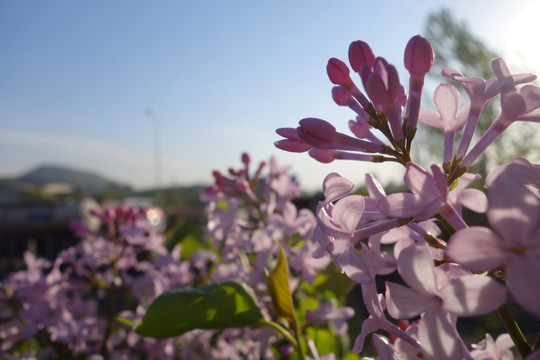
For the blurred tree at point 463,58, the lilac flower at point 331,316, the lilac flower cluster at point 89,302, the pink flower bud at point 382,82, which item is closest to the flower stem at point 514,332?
the pink flower bud at point 382,82

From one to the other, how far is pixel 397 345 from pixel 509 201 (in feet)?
0.74

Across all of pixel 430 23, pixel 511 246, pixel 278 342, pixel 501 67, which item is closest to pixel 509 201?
pixel 511 246

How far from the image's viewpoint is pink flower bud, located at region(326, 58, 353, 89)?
1.73 feet

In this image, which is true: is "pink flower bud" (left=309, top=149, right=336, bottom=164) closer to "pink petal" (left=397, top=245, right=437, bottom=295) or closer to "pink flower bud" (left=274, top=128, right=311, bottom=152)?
"pink flower bud" (left=274, top=128, right=311, bottom=152)

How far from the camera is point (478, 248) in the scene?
0.96ft

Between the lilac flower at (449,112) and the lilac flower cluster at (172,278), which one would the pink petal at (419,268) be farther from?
the lilac flower cluster at (172,278)

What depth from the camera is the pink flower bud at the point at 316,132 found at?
459 mm

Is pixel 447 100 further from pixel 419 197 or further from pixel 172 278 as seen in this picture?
pixel 172 278

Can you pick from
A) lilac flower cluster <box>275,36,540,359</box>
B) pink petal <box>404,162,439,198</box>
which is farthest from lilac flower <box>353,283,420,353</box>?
pink petal <box>404,162,439,198</box>

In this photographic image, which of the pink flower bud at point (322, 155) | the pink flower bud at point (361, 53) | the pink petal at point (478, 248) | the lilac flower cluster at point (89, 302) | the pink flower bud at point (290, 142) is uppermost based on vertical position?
the pink flower bud at point (361, 53)

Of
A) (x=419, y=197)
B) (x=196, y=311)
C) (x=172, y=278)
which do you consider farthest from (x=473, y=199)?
(x=172, y=278)

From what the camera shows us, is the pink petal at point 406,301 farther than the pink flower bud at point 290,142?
No

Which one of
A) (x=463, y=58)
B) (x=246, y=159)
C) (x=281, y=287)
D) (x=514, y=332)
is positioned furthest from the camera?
(x=463, y=58)

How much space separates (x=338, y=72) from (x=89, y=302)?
4.62 ft
